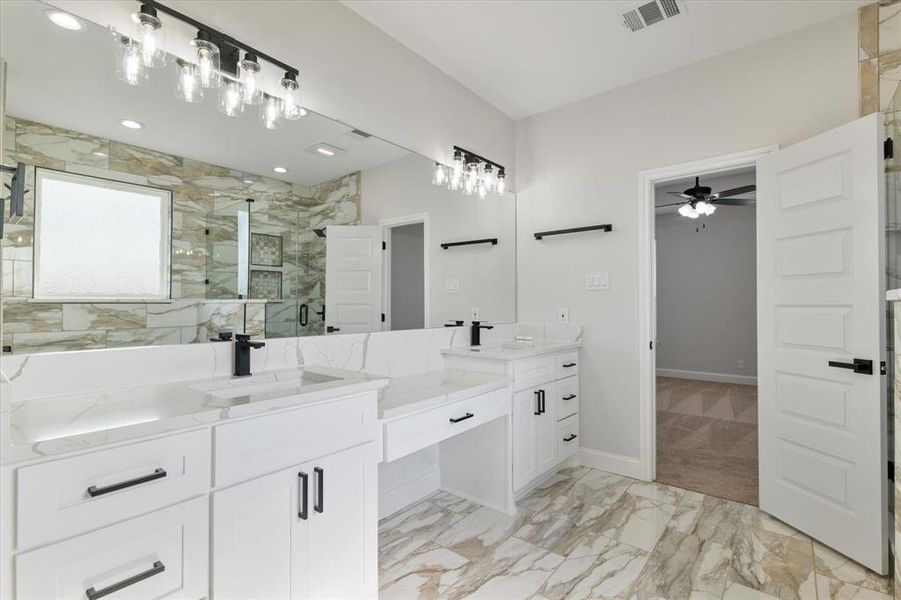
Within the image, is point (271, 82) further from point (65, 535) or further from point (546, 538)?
point (546, 538)

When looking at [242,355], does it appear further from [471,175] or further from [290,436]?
[471,175]

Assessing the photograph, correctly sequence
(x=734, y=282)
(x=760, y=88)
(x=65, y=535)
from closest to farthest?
(x=65, y=535) → (x=760, y=88) → (x=734, y=282)

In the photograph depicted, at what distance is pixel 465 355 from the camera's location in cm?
272

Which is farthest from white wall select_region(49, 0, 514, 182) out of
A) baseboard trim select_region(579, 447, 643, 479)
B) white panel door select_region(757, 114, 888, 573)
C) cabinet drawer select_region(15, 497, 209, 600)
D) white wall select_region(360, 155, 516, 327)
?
baseboard trim select_region(579, 447, 643, 479)

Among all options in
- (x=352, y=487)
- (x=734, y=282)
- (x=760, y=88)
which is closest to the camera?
(x=352, y=487)

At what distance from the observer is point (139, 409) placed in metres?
1.23

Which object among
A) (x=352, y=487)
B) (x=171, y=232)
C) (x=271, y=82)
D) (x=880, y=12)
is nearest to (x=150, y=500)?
(x=352, y=487)

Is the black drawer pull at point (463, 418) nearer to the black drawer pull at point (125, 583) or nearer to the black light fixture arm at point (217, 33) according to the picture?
the black drawer pull at point (125, 583)

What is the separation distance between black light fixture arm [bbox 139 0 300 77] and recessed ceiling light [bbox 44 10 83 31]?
22 centimetres

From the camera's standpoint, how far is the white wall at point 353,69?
180 centimetres

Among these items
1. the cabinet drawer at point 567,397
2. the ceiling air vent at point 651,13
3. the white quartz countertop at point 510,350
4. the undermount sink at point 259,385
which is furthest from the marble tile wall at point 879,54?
the undermount sink at point 259,385

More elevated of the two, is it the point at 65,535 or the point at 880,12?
the point at 880,12

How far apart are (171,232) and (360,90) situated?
1262 millimetres

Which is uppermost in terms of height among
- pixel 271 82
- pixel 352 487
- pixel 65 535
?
pixel 271 82
